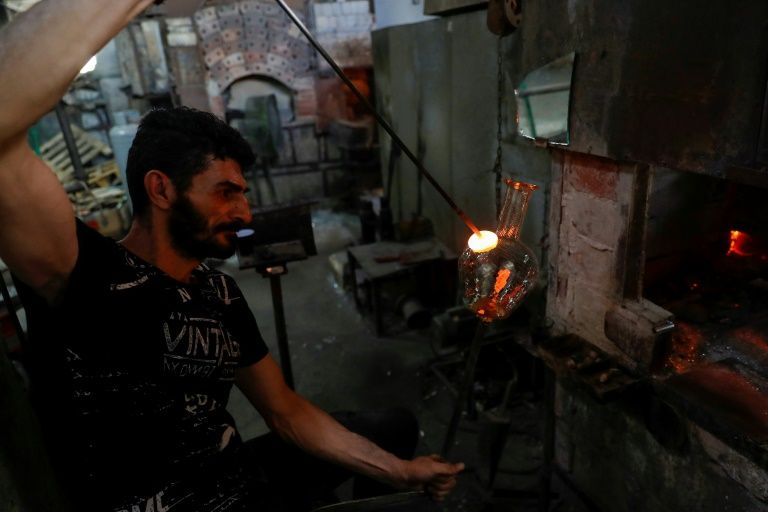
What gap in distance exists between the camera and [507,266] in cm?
213

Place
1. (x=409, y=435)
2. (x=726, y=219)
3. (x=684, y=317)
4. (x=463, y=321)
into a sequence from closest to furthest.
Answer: (x=409, y=435)
(x=684, y=317)
(x=726, y=219)
(x=463, y=321)

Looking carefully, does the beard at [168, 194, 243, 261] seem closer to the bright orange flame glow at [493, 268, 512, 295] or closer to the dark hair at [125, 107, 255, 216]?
the dark hair at [125, 107, 255, 216]

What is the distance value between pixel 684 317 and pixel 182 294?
3238mm

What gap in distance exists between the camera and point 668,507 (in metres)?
3.16

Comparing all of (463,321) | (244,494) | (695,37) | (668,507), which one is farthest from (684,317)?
(244,494)

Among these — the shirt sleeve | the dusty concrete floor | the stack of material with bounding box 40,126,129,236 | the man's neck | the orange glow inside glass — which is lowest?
the dusty concrete floor

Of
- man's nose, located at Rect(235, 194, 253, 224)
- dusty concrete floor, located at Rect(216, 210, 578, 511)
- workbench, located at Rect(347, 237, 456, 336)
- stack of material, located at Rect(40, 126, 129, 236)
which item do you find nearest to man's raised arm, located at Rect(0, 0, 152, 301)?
man's nose, located at Rect(235, 194, 253, 224)

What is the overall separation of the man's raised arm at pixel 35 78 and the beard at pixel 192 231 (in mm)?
720

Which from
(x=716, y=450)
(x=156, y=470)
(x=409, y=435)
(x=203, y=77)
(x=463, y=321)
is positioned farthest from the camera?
(x=203, y=77)

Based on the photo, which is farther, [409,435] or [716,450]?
[409,435]

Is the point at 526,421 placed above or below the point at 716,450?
below

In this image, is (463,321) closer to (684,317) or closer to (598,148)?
(684,317)

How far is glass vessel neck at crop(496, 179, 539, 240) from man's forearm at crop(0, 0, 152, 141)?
5.01ft

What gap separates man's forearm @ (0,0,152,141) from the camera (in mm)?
1201
